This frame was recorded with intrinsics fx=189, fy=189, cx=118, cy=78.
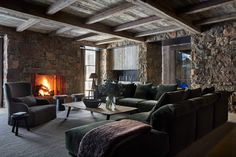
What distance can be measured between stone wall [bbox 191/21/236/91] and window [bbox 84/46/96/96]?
453 cm

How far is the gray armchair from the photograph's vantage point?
3.98m

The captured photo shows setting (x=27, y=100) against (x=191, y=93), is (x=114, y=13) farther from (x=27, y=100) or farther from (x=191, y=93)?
(x=27, y=100)

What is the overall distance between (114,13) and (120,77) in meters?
4.96

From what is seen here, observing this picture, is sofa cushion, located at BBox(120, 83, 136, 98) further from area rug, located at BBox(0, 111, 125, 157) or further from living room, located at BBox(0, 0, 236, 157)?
area rug, located at BBox(0, 111, 125, 157)

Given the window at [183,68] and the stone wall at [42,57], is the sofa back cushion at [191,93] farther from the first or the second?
the stone wall at [42,57]

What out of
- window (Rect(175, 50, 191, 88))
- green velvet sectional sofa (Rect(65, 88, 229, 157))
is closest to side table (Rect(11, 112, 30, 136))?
green velvet sectional sofa (Rect(65, 88, 229, 157))

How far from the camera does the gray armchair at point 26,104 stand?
3981 millimetres

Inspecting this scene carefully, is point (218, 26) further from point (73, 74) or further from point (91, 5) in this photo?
point (73, 74)

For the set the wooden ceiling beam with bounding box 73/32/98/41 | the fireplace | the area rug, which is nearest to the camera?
the area rug

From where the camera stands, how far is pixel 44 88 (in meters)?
6.69

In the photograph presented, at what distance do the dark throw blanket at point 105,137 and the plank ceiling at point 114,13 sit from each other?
230cm

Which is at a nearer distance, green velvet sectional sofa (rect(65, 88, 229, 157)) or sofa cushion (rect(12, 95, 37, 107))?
green velvet sectional sofa (rect(65, 88, 229, 157))

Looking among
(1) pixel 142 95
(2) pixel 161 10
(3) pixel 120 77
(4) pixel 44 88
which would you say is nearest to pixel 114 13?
(2) pixel 161 10

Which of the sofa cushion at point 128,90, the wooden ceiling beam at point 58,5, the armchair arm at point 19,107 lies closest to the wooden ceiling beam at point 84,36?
the sofa cushion at point 128,90
